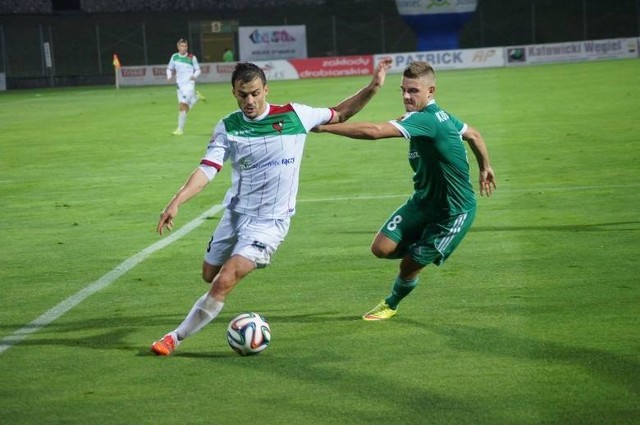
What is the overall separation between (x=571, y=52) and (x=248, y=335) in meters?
53.3

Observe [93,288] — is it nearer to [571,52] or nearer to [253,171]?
[253,171]

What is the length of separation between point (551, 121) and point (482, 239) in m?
14.7

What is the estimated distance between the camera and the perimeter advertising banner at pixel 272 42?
6531 centimetres

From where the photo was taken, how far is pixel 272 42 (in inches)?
2594

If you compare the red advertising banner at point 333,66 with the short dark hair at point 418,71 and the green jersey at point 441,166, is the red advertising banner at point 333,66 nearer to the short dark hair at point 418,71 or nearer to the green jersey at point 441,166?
the green jersey at point 441,166

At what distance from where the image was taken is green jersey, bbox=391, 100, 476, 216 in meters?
8.59

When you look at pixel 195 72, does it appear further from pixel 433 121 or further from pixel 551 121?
pixel 433 121

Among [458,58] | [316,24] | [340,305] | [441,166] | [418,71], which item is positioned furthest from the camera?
[316,24]

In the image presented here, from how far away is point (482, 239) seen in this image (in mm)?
12289

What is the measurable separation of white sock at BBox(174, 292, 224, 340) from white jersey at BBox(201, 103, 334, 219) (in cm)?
69

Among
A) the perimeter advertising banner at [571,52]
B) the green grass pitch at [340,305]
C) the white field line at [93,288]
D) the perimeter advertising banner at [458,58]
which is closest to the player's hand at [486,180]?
the green grass pitch at [340,305]

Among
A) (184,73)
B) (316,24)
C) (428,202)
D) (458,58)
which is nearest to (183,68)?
(184,73)

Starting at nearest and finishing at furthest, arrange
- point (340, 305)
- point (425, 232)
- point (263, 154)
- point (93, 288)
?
point (263, 154) → point (425, 232) → point (340, 305) → point (93, 288)

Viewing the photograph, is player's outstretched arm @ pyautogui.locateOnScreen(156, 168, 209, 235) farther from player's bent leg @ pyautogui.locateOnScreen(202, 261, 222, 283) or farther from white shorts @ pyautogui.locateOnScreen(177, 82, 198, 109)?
white shorts @ pyautogui.locateOnScreen(177, 82, 198, 109)
